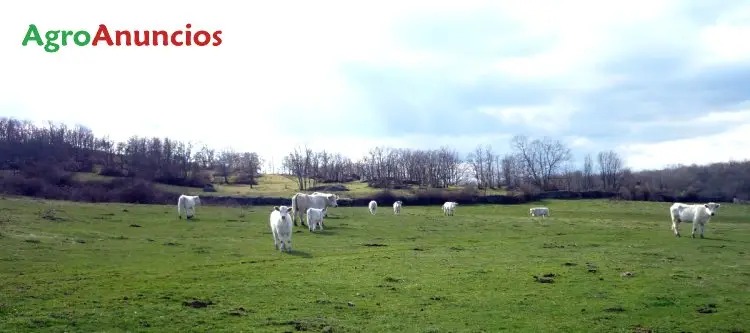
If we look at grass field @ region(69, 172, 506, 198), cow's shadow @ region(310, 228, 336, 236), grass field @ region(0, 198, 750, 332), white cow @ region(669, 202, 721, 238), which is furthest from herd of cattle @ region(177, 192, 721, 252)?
grass field @ region(69, 172, 506, 198)

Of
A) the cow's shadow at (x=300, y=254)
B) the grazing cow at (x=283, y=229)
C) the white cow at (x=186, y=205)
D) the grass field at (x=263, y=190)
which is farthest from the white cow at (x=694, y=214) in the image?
the grass field at (x=263, y=190)

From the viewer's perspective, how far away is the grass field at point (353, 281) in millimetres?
13352

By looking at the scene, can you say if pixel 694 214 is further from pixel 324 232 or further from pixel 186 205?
pixel 186 205

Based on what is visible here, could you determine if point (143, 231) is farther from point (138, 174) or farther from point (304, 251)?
point (138, 174)

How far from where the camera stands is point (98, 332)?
11477 millimetres

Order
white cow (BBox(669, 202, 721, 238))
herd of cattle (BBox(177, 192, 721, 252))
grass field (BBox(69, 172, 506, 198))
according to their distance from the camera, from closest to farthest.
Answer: herd of cattle (BBox(177, 192, 721, 252)) < white cow (BBox(669, 202, 721, 238)) < grass field (BBox(69, 172, 506, 198))

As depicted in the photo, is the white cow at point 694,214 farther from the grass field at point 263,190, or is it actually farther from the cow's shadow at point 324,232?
the grass field at point 263,190

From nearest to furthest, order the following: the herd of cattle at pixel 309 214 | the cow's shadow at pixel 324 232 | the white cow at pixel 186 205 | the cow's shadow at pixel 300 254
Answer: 1. the cow's shadow at pixel 300 254
2. the herd of cattle at pixel 309 214
3. the cow's shadow at pixel 324 232
4. the white cow at pixel 186 205

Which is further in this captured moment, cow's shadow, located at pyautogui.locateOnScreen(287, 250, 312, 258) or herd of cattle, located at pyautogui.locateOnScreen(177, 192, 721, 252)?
herd of cattle, located at pyautogui.locateOnScreen(177, 192, 721, 252)

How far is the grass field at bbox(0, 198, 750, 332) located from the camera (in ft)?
43.8

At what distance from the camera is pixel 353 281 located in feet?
61.0

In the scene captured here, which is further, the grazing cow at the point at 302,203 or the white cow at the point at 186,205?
the white cow at the point at 186,205

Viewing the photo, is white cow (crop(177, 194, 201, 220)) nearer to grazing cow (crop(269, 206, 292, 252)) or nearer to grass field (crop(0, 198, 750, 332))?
grass field (crop(0, 198, 750, 332))

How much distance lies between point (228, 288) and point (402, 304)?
16.8 ft
